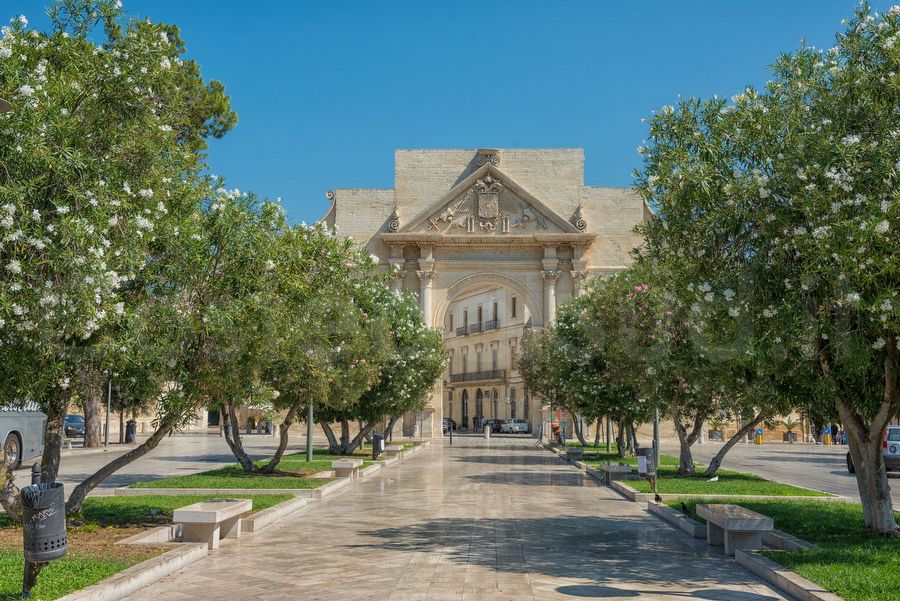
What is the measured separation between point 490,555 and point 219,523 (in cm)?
333

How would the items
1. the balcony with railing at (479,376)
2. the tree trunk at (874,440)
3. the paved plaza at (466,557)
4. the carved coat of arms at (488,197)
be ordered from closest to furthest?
the paved plaza at (466,557)
the tree trunk at (874,440)
the carved coat of arms at (488,197)
the balcony with railing at (479,376)

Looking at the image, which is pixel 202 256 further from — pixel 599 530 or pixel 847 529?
pixel 847 529

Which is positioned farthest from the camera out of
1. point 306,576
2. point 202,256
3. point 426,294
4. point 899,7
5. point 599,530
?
point 426,294

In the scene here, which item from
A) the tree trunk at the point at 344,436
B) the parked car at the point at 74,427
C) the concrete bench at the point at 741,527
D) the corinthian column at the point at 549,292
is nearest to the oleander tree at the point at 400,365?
the tree trunk at the point at 344,436

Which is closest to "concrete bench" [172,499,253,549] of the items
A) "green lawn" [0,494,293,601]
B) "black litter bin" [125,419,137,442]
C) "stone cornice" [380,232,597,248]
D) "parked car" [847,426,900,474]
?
"green lawn" [0,494,293,601]

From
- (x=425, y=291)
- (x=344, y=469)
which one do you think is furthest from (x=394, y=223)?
(x=344, y=469)

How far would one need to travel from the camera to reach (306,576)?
8.95 metres

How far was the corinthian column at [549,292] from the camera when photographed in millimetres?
51491

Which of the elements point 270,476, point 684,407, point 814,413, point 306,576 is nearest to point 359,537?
point 306,576

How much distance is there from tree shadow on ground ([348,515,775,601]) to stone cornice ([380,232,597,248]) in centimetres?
3832

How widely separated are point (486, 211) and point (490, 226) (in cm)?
95

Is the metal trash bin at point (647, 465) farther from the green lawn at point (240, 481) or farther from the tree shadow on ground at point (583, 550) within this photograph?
the green lawn at point (240, 481)

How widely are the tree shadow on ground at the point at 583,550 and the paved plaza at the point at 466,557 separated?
0.01 metres

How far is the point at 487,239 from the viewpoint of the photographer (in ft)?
→ 171
